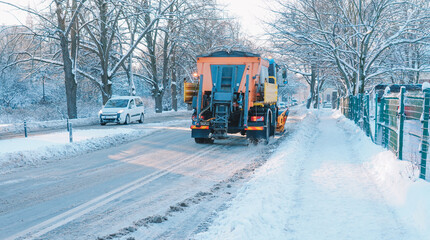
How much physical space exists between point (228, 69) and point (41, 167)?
7.16 metres

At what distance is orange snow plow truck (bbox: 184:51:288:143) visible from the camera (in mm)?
13320

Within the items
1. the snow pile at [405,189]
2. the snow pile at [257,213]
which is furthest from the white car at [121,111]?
the snow pile at [405,189]

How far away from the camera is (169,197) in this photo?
6.75 metres

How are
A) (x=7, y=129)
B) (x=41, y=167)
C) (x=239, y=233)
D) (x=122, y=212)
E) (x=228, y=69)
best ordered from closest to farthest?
(x=239, y=233) < (x=122, y=212) < (x=41, y=167) < (x=228, y=69) < (x=7, y=129)

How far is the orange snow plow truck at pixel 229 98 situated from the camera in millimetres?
13320

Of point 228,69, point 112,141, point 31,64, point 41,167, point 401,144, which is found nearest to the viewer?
point 401,144

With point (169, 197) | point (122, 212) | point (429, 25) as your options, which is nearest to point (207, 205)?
point (169, 197)

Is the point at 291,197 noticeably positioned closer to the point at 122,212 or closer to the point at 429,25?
the point at 122,212

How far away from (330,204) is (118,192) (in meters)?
3.81

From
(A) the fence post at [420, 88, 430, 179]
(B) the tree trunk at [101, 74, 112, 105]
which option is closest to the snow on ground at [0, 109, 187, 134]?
(B) the tree trunk at [101, 74, 112, 105]

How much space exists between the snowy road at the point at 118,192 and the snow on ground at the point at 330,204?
0.61 meters

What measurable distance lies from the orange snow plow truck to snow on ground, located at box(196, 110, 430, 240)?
4113 millimetres

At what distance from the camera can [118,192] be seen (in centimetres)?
703

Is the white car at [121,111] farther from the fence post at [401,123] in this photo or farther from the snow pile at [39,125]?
the fence post at [401,123]
